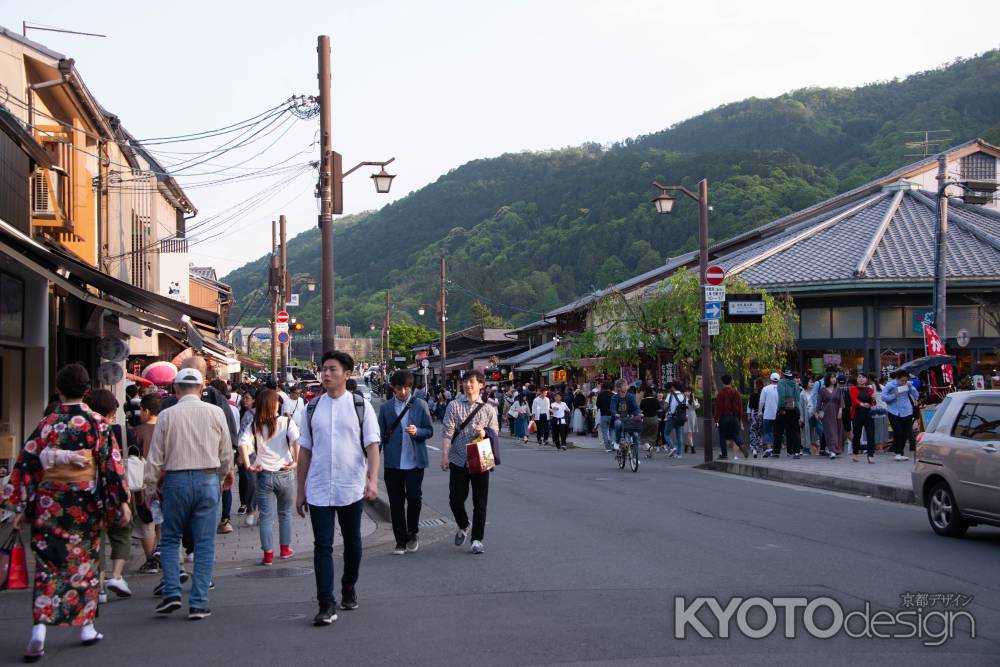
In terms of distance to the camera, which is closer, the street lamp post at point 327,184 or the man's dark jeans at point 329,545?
the man's dark jeans at point 329,545

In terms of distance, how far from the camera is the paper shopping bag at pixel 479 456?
34.4 feet

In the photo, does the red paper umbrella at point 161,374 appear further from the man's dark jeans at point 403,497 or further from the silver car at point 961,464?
the silver car at point 961,464

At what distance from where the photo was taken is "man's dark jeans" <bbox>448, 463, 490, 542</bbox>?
1043 centimetres

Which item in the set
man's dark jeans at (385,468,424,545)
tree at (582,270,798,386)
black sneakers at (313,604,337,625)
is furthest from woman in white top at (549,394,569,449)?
black sneakers at (313,604,337,625)

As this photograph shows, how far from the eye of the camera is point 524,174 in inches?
3878

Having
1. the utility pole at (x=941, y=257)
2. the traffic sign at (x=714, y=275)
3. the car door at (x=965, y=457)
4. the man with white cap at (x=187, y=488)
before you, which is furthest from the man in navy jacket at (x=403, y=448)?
the utility pole at (x=941, y=257)

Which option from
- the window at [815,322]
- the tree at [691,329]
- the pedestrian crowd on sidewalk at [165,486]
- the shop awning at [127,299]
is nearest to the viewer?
the pedestrian crowd on sidewalk at [165,486]

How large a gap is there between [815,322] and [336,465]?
2724cm

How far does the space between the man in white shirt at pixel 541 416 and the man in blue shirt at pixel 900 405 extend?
44.5 ft

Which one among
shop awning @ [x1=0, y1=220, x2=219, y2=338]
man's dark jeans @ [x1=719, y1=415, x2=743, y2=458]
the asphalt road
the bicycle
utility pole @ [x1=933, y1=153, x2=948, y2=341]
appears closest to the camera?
the asphalt road

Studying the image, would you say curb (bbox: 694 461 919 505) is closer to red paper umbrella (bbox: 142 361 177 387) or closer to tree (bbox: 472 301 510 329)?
red paper umbrella (bbox: 142 361 177 387)

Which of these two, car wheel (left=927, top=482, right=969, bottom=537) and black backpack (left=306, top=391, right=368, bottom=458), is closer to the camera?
black backpack (left=306, top=391, right=368, bottom=458)

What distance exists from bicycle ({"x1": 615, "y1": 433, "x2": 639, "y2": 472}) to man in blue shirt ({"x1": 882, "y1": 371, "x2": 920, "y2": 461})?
498cm

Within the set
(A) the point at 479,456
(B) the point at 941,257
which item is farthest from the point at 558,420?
(A) the point at 479,456
